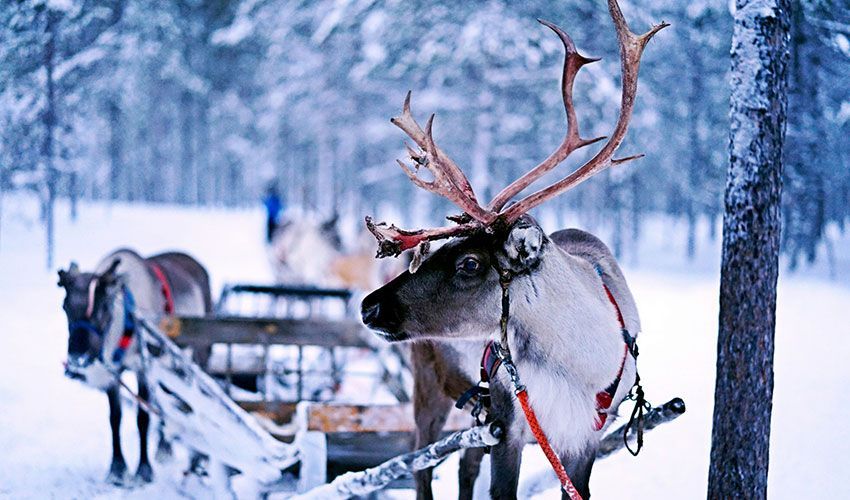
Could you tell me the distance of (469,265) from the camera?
2.73 meters

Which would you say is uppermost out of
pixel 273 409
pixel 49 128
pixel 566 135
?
pixel 49 128

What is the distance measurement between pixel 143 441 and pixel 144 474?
0.85ft

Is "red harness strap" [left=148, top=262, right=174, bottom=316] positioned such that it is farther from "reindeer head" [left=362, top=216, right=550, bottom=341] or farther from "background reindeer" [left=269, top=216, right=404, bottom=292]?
"background reindeer" [left=269, top=216, right=404, bottom=292]

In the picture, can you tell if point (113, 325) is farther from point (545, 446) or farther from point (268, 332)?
point (545, 446)

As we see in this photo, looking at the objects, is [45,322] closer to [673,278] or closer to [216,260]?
[673,278]

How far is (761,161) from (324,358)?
648cm

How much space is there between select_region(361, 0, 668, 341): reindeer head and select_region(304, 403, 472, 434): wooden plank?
65.8 inches

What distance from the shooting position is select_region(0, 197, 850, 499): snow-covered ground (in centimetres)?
433

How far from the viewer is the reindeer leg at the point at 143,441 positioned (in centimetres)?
519

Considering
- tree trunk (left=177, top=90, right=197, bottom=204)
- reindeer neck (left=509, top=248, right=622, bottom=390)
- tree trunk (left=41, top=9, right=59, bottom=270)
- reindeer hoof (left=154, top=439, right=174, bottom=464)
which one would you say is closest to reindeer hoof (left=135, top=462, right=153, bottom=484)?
reindeer hoof (left=154, top=439, right=174, bottom=464)

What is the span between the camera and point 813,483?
388cm

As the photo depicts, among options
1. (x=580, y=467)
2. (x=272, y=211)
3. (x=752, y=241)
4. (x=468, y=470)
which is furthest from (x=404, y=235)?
(x=272, y=211)

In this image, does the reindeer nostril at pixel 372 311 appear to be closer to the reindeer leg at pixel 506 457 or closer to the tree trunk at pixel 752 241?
the reindeer leg at pixel 506 457

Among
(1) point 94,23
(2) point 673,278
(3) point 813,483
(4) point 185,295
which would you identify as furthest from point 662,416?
(2) point 673,278
